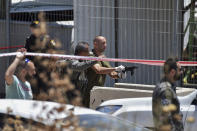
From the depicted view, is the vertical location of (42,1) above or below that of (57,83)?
above

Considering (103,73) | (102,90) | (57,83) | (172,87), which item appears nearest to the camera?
(57,83)

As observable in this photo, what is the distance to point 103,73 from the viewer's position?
707cm

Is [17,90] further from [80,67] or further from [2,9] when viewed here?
[2,9]

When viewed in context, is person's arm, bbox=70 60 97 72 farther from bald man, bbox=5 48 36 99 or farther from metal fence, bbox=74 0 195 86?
metal fence, bbox=74 0 195 86

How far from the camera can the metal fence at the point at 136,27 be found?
10.2m

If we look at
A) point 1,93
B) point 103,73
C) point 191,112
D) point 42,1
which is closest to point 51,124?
point 191,112

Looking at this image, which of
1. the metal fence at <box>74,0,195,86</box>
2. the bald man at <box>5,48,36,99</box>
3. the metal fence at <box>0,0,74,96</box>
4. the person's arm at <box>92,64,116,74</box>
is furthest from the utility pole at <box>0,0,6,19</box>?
the bald man at <box>5,48,36,99</box>

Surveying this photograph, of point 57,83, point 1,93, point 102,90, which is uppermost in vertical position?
point 57,83

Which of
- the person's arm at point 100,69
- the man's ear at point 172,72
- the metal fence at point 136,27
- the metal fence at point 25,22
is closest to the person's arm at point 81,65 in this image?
the person's arm at point 100,69

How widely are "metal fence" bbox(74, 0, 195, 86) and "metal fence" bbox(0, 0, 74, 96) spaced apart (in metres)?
1.17

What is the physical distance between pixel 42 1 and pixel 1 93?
3.35 m

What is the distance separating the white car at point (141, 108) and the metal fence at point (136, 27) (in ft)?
13.0

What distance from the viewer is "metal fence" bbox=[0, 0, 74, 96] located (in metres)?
12.1

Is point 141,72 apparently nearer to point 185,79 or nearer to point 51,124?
point 185,79
